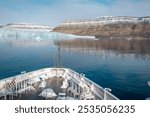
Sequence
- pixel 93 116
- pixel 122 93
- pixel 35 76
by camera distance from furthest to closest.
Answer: pixel 122 93 < pixel 35 76 < pixel 93 116

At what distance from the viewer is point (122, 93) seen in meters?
7.98

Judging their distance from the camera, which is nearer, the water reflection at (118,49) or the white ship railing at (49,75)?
the white ship railing at (49,75)

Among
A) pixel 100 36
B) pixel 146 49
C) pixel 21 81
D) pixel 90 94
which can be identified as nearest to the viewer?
pixel 90 94

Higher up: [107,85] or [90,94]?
[90,94]

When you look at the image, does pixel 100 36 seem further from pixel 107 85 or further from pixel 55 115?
pixel 55 115

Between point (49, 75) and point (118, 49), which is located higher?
point (118, 49)

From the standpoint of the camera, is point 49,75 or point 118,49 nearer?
point 49,75

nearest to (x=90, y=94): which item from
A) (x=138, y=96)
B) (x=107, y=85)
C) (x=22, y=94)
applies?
(x=22, y=94)

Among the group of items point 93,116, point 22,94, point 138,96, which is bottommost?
point 138,96

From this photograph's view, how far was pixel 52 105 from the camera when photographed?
225 centimetres

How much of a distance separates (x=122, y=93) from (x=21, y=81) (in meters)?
3.42

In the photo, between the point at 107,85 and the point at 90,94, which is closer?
the point at 90,94

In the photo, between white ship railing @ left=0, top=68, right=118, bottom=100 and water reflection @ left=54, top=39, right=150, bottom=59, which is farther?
water reflection @ left=54, top=39, right=150, bottom=59

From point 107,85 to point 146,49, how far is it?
12.9m
